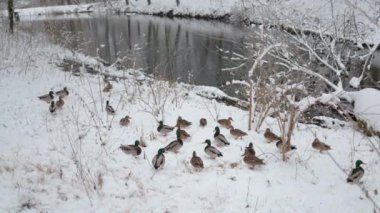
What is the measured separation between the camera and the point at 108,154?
6.43 metres

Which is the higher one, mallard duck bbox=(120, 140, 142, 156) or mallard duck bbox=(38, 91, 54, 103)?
mallard duck bbox=(38, 91, 54, 103)

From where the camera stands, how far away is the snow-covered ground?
16.5 ft

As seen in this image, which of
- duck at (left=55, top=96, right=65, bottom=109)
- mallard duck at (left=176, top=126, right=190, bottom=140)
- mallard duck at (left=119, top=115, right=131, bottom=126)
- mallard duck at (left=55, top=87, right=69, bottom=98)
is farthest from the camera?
mallard duck at (left=55, top=87, right=69, bottom=98)

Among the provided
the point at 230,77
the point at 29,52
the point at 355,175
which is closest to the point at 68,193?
the point at 355,175

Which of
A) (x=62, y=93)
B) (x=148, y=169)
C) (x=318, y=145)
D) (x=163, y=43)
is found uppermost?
(x=62, y=93)

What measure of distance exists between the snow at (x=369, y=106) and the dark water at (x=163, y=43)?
15.6ft

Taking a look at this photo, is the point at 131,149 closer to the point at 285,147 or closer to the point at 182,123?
the point at 182,123

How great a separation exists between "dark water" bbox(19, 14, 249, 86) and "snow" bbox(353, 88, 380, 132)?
4.75 metres

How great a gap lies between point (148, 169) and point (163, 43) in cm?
1757

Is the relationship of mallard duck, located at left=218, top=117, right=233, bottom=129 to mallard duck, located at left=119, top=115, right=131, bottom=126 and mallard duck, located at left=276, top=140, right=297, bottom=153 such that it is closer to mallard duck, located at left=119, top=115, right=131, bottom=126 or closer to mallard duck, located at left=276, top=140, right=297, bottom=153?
mallard duck, located at left=276, top=140, right=297, bottom=153

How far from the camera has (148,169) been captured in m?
6.05

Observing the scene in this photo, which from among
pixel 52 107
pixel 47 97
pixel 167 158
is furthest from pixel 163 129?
pixel 47 97

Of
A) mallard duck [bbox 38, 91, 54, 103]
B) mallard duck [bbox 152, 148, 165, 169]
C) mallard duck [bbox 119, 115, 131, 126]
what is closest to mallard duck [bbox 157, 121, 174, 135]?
mallard duck [bbox 119, 115, 131, 126]

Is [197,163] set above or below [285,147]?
below
